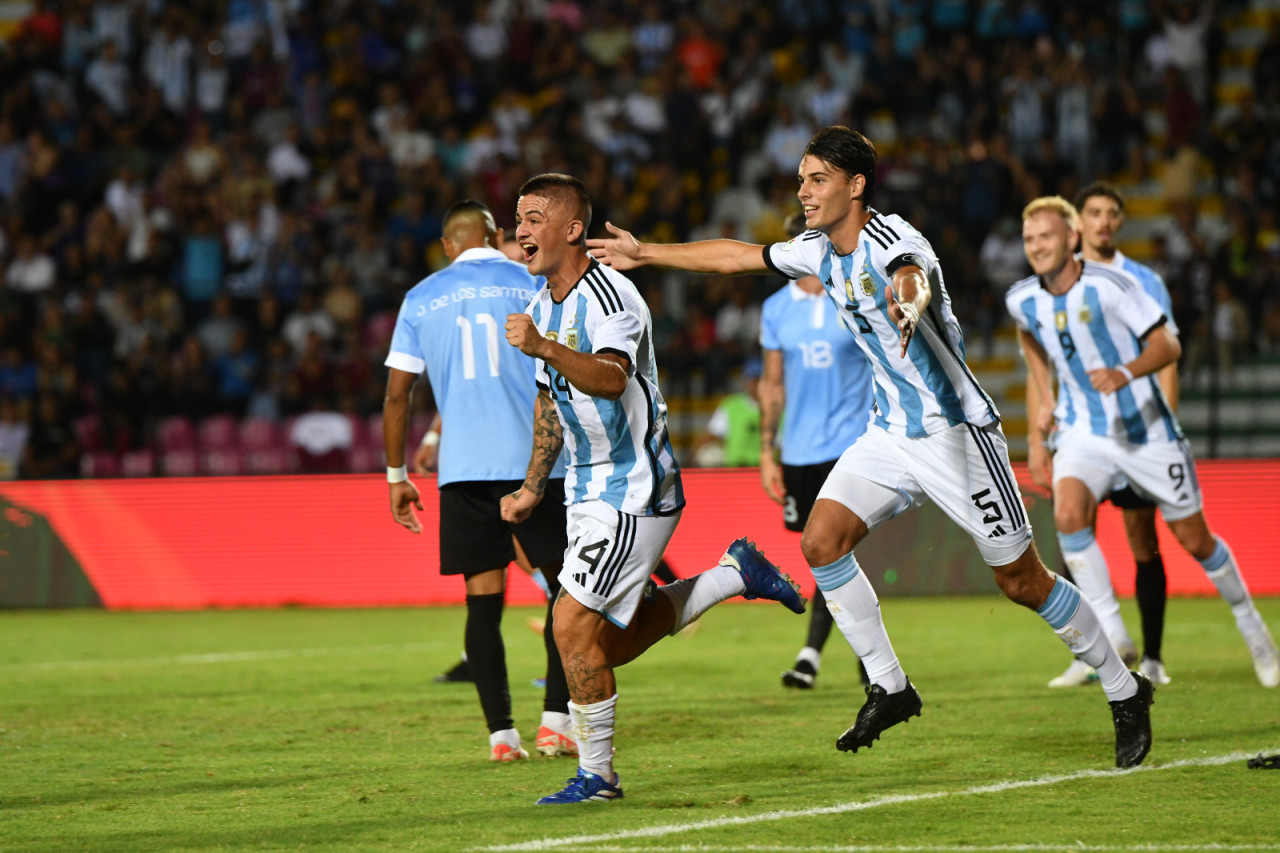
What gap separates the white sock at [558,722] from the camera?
21.4ft

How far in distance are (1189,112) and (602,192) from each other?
22.5 ft

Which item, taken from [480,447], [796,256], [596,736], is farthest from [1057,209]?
[596,736]

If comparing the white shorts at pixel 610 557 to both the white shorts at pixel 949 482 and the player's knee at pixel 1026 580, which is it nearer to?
the white shorts at pixel 949 482

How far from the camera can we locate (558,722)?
6543 mm

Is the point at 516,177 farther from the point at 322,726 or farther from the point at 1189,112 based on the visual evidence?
the point at 322,726

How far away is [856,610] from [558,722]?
4.52ft

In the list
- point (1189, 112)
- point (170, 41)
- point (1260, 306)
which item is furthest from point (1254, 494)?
point (170, 41)

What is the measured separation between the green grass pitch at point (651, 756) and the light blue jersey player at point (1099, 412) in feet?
2.32

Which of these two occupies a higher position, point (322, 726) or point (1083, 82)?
point (1083, 82)

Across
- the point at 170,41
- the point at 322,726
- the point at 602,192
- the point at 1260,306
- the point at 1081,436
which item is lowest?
the point at 322,726

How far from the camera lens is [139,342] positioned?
697 inches

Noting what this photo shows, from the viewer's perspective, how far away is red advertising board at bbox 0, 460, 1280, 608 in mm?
13602

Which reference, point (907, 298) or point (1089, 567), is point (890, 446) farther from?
point (1089, 567)

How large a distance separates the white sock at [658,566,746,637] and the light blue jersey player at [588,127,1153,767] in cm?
31
